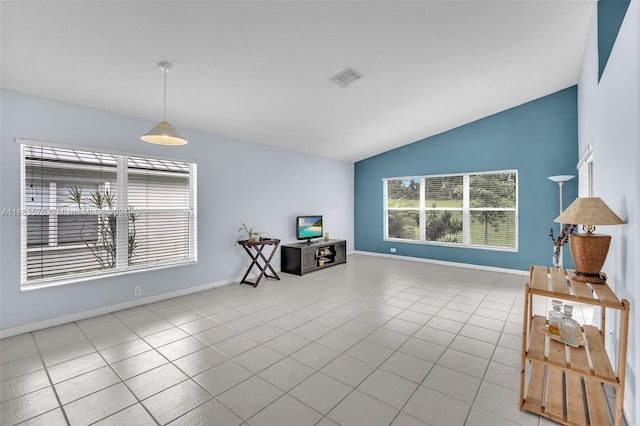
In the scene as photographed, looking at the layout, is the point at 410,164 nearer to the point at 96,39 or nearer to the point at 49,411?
the point at 96,39

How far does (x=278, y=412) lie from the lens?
1878mm

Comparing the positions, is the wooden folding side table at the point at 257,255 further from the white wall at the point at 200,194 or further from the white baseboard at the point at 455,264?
the white baseboard at the point at 455,264

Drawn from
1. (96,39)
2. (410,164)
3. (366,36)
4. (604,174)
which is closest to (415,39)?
(366,36)

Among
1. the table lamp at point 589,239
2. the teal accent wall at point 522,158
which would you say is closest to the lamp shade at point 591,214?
the table lamp at point 589,239

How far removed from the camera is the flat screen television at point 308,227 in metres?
5.99

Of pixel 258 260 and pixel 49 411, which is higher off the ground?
pixel 258 260

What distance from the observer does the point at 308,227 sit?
20.3 feet

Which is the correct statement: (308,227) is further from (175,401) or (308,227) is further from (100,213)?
(175,401)

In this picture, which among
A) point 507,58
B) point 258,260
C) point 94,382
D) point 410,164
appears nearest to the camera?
point 94,382

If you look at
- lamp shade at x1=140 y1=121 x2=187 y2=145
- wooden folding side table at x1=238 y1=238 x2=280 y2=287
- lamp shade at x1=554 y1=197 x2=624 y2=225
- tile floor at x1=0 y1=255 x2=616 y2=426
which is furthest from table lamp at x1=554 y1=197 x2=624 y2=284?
wooden folding side table at x1=238 y1=238 x2=280 y2=287

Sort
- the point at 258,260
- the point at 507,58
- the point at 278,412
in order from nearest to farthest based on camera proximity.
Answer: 1. the point at 278,412
2. the point at 507,58
3. the point at 258,260

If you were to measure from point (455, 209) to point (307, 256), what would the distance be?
3.25 meters

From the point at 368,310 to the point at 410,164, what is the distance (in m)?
4.10

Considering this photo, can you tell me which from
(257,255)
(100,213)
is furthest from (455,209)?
(100,213)
